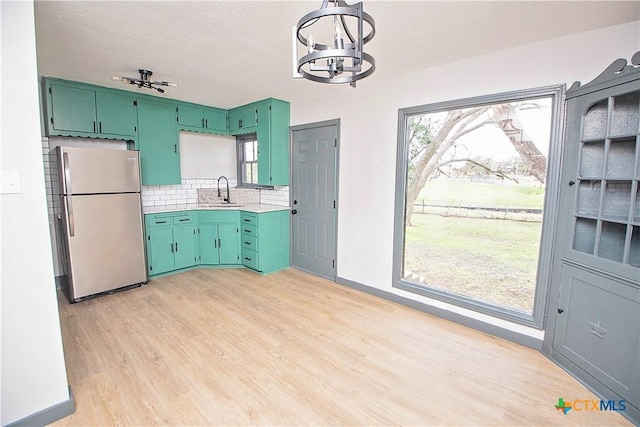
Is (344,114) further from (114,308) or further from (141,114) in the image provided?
(114,308)

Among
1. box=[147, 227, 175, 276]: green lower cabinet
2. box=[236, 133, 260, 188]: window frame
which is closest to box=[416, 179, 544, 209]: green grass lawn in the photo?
box=[236, 133, 260, 188]: window frame

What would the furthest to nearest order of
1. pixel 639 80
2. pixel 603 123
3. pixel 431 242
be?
pixel 431 242, pixel 603 123, pixel 639 80

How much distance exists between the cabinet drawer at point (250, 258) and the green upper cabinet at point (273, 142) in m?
1.00

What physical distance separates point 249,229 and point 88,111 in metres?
2.28

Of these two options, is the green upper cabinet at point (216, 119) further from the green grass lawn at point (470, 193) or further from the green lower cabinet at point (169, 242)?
the green grass lawn at point (470, 193)

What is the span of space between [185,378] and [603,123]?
3281mm

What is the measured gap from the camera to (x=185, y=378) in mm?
2018

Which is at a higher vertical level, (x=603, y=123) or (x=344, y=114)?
(x=344, y=114)

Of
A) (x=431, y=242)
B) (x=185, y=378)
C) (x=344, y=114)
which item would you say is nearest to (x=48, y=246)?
(x=185, y=378)

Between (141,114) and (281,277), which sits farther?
(281,277)

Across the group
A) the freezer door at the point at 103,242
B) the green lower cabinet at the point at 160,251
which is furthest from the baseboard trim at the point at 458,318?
the freezer door at the point at 103,242

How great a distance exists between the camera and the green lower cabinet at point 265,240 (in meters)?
4.05

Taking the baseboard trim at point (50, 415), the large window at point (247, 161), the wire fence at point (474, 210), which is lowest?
the baseboard trim at point (50, 415)

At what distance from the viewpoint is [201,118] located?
4.39 m
